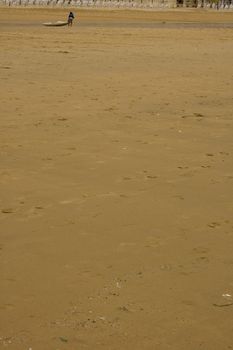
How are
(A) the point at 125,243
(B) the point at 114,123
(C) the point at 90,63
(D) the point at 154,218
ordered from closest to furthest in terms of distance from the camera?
1. (A) the point at 125,243
2. (D) the point at 154,218
3. (B) the point at 114,123
4. (C) the point at 90,63

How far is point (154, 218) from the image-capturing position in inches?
217

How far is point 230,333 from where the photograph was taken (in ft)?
12.4

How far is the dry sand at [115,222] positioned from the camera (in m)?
3.83

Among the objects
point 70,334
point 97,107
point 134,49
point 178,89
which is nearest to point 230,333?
point 70,334

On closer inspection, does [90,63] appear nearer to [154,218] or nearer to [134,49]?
[134,49]

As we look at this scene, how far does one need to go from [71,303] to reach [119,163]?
3328mm

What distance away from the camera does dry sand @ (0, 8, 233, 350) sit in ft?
12.6

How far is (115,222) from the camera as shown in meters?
5.41

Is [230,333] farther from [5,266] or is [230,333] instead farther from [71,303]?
[5,266]

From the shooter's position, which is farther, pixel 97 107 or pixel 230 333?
pixel 97 107

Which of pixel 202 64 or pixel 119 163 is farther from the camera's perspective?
pixel 202 64

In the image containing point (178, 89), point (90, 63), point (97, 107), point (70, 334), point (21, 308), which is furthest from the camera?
point (90, 63)

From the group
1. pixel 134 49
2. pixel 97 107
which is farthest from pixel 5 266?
pixel 134 49

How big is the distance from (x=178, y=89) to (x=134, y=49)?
9.81 meters
